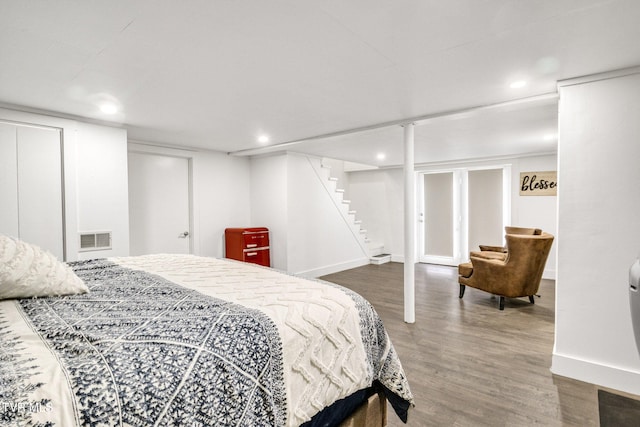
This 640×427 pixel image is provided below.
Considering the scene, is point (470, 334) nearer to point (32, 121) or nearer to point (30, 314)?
point (30, 314)

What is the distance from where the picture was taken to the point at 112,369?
2.74 ft

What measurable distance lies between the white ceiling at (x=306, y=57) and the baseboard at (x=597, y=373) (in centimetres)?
213

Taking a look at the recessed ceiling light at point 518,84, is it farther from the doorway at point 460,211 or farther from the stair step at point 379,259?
the stair step at point 379,259

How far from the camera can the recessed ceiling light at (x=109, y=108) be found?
2.97 meters

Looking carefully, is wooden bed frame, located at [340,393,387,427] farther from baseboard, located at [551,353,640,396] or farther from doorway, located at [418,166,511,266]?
doorway, located at [418,166,511,266]

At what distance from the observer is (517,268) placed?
3850 millimetres

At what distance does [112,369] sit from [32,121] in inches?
136

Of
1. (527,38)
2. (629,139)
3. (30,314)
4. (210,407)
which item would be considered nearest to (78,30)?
(30,314)

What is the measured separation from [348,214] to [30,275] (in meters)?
5.72

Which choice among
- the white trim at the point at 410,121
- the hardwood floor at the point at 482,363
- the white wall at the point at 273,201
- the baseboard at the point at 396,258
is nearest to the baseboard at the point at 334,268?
the white wall at the point at 273,201

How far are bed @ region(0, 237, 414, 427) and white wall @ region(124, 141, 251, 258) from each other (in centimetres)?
334

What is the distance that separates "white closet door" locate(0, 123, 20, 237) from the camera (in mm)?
2957

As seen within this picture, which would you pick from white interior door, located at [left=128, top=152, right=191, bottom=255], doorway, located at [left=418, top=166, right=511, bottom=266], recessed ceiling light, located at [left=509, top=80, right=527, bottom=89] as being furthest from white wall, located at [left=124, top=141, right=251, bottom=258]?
recessed ceiling light, located at [left=509, top=80, right=527, bottom=89]

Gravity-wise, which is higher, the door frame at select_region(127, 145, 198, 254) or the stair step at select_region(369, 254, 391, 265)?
the door frame at select_region(127, 145, 198, 254)
